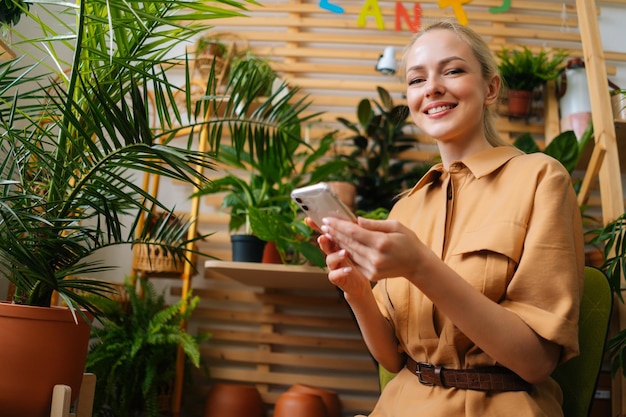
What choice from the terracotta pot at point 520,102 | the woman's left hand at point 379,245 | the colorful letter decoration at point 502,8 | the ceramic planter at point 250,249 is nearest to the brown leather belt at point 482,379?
the woman's left hand at point 379,245

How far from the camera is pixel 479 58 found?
4.28 ft

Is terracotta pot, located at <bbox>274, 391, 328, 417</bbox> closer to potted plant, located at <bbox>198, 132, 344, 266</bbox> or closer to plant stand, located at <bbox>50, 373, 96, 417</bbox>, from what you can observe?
potted plant, located at <bbox>198, 132, 344, 266</bbox>

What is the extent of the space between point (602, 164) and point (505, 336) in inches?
65.3

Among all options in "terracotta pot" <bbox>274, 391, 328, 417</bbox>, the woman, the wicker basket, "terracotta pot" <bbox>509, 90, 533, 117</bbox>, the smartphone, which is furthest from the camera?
"terracotta pot" <bbox>509, 90, 533, 117</bbox>

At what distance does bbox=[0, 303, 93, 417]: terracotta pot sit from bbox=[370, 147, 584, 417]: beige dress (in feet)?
2.29

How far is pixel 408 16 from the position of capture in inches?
124

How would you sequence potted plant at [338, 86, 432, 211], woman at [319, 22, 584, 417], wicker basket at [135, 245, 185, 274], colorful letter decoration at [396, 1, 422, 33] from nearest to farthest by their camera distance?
woman at [319, 22, 584, 417]
wicker basket at [135, 245, 185, 274]
potted plant at [338, 86, 432, 211]
colorful letter decoration at [396, 1, 422, 33]

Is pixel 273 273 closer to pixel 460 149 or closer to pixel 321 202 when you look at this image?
pixel 460 149

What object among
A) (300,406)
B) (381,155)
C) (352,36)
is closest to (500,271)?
(300,406)

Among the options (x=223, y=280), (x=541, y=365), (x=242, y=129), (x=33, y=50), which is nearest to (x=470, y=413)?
(x=541, y=365)

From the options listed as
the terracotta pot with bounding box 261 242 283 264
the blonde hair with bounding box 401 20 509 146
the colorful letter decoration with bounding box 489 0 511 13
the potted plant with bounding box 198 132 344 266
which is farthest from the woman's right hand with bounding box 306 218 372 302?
the colorful letter decoration with bounding box 489 0 511 13

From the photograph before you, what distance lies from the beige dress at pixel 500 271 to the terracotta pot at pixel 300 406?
3.57ft

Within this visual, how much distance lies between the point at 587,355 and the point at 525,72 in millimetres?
1896

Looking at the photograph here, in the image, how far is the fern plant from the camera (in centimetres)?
242
